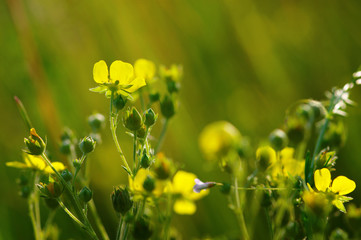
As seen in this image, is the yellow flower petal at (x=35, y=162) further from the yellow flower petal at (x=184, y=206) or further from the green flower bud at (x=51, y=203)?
the yellow flower petal at (x=184, y=206)

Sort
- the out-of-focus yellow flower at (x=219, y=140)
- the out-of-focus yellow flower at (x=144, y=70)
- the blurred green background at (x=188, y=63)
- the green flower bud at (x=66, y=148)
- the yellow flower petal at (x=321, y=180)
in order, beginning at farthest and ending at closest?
the blurred green background at (x=188, y=63), the out-of-focus yellow flower at (x=144, y=70), the green flower bud at (x=66, y=148), the yellow flower petal at (x=321, y=180), the out-of-focus yellow flower at (x=219, y=140)

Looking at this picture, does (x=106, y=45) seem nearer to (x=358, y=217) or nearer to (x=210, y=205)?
(x=210, y=205)

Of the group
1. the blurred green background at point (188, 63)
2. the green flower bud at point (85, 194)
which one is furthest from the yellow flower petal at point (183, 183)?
the blurred green background at point (188, 63)

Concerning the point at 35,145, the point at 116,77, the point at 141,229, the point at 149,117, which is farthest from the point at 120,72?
the point at 141,229

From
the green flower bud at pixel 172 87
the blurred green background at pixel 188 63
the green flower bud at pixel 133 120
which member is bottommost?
the green flower bud at pixel 133 120

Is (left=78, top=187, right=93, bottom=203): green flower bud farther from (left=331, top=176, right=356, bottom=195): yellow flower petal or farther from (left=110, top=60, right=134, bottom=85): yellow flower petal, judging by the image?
(left=331, top=176, right=356, bottom=195): yellow flower petal

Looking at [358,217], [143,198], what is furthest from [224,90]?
[143,198]
